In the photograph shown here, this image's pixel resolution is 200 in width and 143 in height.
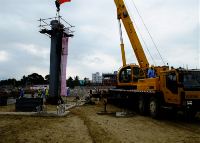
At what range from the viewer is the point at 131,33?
1284cm

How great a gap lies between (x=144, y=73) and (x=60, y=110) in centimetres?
623

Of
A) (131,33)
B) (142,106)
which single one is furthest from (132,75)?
(131,33)

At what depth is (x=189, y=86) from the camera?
A: 278 inches

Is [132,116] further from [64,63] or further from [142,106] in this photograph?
[64,63]

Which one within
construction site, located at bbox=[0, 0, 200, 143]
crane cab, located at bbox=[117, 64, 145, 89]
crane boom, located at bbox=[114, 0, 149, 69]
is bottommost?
construction site, located at bbox=[0, 0, 200, 143]

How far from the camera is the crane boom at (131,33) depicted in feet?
40.3

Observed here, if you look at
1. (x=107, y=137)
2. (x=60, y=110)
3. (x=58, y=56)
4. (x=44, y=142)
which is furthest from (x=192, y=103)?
(x=58, y=56)

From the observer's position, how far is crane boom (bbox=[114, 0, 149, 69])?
12.3 m

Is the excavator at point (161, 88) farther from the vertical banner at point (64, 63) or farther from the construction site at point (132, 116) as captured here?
the vertical banner at point (64, 63)

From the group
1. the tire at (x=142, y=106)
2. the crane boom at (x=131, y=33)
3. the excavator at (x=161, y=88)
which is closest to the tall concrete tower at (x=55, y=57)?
the crane boom at (x=131, y=33)

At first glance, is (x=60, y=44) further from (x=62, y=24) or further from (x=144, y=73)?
(x=144, y=73)

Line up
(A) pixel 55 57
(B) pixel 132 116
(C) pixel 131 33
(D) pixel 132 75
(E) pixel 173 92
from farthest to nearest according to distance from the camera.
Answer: (A) pixel 55 57
(C) pixel 131 33
(D) pixel 132 75
(B) pixel 132 116
(E) pixel 173 92

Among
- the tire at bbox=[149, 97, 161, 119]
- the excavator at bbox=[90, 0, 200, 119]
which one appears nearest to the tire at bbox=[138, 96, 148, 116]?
the excavator at bbox=[90, 0, 200, 119]

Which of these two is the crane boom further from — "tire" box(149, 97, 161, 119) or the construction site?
"tire" box(149, 97, 161, 119)
